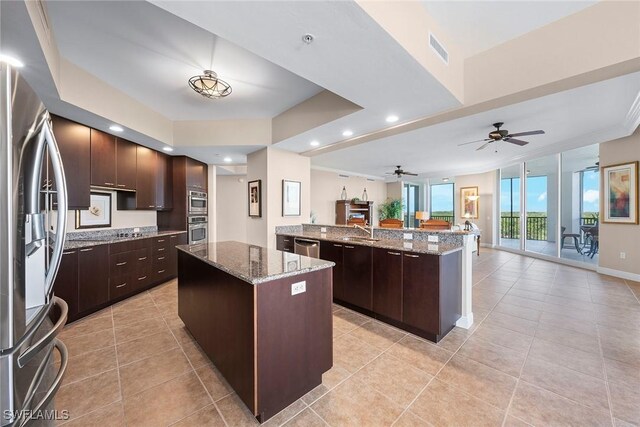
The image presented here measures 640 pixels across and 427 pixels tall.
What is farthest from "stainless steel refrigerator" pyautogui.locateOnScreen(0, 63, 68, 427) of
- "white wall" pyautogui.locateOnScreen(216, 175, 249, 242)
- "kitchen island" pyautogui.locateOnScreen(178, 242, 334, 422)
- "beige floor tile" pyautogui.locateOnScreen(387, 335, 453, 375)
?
"white wall" pyautogui.locateOnScreen(216, 175, 249, 242)

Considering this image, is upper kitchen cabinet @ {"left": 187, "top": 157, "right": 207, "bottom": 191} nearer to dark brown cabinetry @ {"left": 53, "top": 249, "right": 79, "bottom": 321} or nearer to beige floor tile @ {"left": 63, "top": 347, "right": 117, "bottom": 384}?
dark brown cabinetry @ {"left": 53, "top": 249, "right": 79, "bottom": 321}

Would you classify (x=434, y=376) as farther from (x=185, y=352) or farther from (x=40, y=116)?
(x=40, y=116)

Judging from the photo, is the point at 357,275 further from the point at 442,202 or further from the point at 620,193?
the point at 442,202

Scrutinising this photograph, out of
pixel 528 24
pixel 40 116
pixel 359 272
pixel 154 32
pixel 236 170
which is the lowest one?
pixel 359 272

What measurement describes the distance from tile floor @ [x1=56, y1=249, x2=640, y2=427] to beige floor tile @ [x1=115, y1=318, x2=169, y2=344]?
1 cm

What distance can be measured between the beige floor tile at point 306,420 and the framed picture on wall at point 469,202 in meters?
8.65

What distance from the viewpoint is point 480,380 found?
6.37 ft

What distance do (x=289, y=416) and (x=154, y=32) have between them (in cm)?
322

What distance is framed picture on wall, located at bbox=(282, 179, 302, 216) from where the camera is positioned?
15.0ft

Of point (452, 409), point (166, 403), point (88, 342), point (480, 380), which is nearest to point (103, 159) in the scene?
point (88, 342)

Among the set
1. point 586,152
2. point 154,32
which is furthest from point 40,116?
point 586,152

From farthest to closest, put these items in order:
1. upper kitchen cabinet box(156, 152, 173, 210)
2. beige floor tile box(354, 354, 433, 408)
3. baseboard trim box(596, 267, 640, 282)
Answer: upper kitchen cabinet box(156, 152, 173, 210) → baseboard trim box(596, 267, 640, 282) → beige floor tile box(354, 354, 433, 408)

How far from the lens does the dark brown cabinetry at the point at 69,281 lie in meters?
2.89

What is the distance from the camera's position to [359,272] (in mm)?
3164
